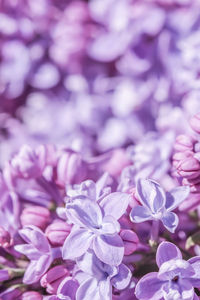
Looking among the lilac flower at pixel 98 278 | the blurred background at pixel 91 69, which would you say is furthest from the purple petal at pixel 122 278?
the blurred background at pixel 91 69

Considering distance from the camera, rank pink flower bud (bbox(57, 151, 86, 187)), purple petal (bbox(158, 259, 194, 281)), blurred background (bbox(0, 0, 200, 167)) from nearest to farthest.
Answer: purple petal (bbox(158, 259, 194, 281)) < pink flower bud (bbox(57, 151, 86, 187)) < blurred background (bbox(0, 0, 200, 167))

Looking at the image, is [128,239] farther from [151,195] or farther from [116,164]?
[116,164]

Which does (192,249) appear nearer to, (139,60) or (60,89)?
(139,60)

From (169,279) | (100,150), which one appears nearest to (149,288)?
(169,279)

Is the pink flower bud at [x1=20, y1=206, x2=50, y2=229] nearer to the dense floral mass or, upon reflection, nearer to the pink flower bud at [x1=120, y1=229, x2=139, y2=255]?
the dense floral mass

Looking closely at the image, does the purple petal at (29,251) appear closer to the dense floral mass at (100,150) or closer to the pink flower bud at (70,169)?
the dense floral mass at (100,150)

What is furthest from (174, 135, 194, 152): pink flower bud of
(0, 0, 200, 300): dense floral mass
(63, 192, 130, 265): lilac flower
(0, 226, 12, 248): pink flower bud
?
(0, 226, 12, 248): pink flower bud
